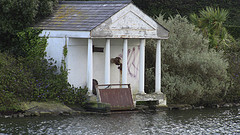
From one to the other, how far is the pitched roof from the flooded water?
402 centimetres

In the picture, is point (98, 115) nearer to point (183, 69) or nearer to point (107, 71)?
point (107, 71)

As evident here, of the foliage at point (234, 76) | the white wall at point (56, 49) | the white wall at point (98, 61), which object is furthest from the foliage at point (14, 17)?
the foliage at point (234, 76)

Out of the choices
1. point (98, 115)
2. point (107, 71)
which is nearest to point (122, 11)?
point (107, 71)

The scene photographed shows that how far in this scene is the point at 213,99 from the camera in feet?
85.6

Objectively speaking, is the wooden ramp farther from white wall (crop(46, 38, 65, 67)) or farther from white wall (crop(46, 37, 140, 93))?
white wall (crop(46, 38, 65, 67))

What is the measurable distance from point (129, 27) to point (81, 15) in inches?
85.8

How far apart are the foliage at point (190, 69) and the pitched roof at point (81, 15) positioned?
428 centimetres

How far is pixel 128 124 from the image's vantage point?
20.0 m

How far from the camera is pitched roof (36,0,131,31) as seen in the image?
22.8 meters

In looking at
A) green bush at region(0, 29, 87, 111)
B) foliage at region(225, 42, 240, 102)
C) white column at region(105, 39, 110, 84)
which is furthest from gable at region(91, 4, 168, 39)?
foliage at region(225, 42, 240, 102)

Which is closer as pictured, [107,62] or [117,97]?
[117,97]

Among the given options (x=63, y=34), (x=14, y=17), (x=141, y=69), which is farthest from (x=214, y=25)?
(x=14, y=17)

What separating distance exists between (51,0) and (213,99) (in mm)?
9025

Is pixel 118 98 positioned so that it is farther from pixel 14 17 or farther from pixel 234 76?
pixel 234 76
